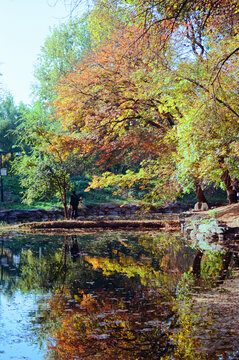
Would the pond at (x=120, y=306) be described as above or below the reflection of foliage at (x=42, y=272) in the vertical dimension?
below

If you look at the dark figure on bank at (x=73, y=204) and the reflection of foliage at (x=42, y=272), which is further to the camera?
the dark figure on bank at (x=73, y=204)

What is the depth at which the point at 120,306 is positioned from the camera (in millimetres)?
4957

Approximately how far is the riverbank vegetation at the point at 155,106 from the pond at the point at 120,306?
2.99 meters

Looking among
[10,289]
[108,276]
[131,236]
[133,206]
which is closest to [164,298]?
[108,276]

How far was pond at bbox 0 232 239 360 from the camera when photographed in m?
3.59

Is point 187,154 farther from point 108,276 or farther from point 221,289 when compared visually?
point 221,289

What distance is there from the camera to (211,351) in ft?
11.3

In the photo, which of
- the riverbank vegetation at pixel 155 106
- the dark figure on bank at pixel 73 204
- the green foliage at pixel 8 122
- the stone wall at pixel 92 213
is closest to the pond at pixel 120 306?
the riverbank vegetation at pixel 155 106

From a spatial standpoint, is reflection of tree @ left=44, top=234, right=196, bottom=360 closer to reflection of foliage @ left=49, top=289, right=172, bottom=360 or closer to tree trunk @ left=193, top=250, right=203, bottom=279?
reflection of foliage @ left=49, top=289, right=172, bottom=360

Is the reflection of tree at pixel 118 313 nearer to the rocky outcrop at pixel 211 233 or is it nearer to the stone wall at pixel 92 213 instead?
the rocky outcrop at pixel 211 233

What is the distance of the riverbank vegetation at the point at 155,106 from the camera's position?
310 inches

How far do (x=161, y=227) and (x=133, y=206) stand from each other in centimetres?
1235

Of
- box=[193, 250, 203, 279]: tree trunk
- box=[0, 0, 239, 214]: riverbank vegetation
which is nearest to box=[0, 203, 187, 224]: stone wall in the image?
box=[0, 0, 239, 214]: riverbank vegetation

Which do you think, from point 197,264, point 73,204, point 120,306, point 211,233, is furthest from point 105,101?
point 120,306
